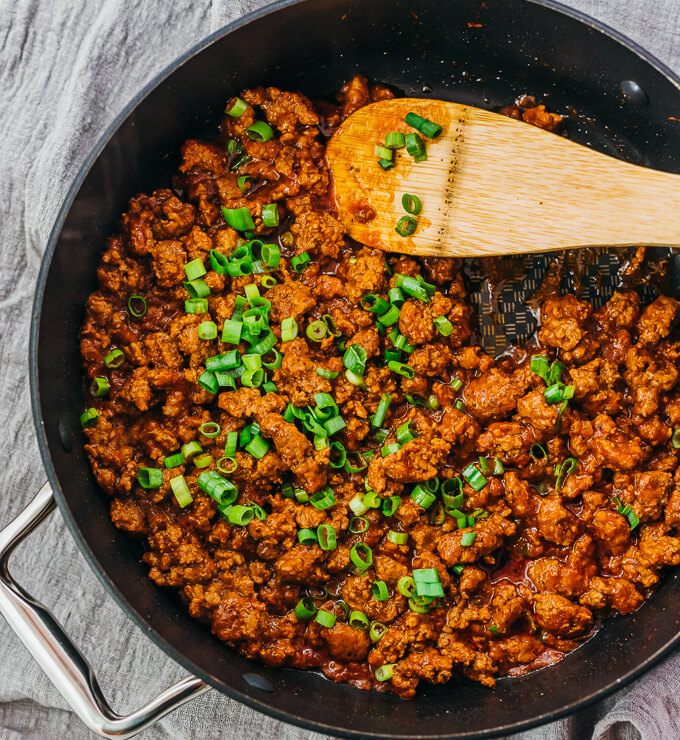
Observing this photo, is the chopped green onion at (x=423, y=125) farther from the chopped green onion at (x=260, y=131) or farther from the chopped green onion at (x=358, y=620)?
the chopped green onion at (x=358, y=620)

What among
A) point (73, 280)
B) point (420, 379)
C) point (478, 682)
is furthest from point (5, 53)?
point (478, 682)

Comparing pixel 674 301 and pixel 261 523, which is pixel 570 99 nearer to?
pixel 674 301

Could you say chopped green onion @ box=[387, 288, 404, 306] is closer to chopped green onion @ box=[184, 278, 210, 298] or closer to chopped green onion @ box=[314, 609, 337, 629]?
chopped green onion @ box=[184, 278, 210, 298]

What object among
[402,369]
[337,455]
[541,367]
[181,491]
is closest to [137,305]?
[181,491]

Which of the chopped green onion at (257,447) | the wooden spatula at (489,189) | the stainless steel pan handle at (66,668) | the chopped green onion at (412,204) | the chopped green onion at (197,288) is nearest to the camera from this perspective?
the stainless steel pan handle at (66,668)

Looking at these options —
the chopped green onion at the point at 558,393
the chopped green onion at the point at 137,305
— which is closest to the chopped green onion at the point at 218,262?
the chopped green onion at the point at 137,305

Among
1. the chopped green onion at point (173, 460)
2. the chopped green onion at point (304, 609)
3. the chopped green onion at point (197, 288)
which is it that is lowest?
the chopped green onion at point (304, 609)
